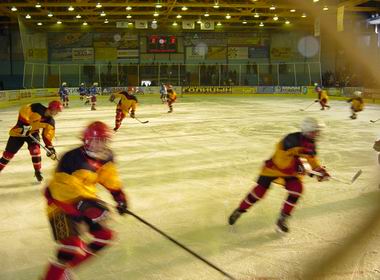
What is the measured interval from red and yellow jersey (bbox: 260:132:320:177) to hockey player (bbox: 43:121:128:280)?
1.76 m

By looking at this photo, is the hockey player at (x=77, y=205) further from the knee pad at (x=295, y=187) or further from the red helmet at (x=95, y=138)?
the knee pad at (x=295, y=187)

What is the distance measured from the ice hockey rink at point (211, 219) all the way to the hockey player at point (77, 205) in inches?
23.8

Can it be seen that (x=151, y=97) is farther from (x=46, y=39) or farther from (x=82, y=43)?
(x=46, y=39)

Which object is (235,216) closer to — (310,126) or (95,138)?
(310,126)

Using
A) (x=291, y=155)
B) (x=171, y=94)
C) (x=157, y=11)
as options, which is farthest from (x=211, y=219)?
(x=157, y=11)

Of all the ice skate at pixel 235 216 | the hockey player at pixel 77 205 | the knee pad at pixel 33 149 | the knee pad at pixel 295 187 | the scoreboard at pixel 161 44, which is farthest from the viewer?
the scoreboard at pixel 161 44

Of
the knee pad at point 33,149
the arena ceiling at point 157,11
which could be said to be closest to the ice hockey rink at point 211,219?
the knee pad at point 33,149

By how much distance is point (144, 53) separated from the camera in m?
30.5

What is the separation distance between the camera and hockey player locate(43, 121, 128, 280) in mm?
2631

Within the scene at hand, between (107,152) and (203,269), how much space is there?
1.20 metres

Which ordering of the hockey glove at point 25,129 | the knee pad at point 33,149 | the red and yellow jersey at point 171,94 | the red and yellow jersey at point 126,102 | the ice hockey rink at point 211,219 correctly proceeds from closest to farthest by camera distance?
the ice hockey rink at point 211,219 → the hockey glove at point 25,129 → the knee pad at point 33,149 → the red and yellow jersey at point 126,102 → the red and yellow jersey at point 171,94

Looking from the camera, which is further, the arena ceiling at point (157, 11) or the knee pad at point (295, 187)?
the arena ceiling at point (157, 11)

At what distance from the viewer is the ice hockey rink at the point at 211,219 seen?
3279mm

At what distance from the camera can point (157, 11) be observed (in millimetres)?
25219
